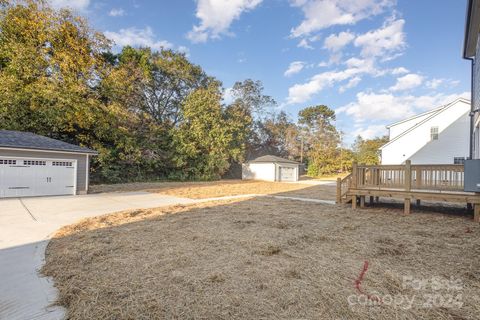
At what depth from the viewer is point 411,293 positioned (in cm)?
263

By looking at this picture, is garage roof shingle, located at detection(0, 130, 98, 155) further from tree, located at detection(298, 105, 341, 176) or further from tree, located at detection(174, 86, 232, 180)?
tree, located at detection(298, 105, 341, 176)

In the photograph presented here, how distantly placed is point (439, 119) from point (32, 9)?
1101 inches

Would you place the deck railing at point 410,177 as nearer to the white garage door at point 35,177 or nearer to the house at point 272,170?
the white garage door at point 35,177

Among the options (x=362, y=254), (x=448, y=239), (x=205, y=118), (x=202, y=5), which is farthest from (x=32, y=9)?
(x=448, y=239)

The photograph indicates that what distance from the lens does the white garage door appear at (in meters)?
9.80

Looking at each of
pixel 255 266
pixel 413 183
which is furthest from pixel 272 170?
pixel 255 266

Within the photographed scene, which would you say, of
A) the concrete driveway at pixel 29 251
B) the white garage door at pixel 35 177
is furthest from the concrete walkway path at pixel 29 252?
the white garage door at pixel 35 177

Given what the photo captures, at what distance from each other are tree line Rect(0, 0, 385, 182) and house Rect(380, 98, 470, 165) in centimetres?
1379

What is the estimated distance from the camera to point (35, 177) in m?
10.5

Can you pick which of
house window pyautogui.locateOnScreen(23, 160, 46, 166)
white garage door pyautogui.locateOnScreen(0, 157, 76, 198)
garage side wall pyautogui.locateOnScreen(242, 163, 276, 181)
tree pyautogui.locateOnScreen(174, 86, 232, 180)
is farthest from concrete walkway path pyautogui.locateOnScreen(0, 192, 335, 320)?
garage side wall pyautogui.locateOnScreen(242, 163, 276, 181)

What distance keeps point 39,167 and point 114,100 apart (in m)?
9.39

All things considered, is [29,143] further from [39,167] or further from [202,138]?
[202,138]

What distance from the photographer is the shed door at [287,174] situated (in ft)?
84.0

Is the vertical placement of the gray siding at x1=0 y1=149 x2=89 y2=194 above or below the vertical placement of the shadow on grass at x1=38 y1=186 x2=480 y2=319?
above
